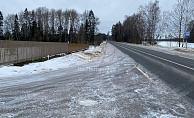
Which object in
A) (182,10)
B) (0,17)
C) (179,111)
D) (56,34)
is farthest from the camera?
(56,34)

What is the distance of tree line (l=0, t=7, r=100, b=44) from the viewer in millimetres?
62688

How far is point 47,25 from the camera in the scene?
66.1 metres

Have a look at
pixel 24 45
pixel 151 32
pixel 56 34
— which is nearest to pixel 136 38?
pixel 151 32

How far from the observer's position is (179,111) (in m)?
3.21

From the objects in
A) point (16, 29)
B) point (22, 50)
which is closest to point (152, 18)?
point (22, 50)

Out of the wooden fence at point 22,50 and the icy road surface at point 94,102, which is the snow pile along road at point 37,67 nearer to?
the wooden fence at point 22,50

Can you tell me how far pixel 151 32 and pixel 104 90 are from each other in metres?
44.6

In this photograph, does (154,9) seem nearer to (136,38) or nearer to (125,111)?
(136,38)

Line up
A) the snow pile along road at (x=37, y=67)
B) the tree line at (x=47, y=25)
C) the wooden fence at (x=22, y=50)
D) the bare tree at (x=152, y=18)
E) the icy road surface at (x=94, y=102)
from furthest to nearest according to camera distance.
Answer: the tree line at (x=47, y=25)
the bare tree at (x=152, y=18)
the wooden fence at (x=22, y=50)
the snow pile along road at (x=37, y=67)
the icy road surface at (x=94, y=102)

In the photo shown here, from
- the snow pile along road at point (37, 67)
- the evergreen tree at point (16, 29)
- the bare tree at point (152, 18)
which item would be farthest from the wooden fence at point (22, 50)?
the evergreen tree at point (16, 29)

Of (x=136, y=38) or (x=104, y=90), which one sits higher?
(x=136, y=38)

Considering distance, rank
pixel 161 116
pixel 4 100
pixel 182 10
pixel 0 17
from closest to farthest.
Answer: pixel 161 116 → pixel 4 100 → pixel 182 10 → pixel 0 17

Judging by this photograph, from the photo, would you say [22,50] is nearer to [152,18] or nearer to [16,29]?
[152,18]

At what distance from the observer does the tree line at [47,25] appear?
62.7 m
